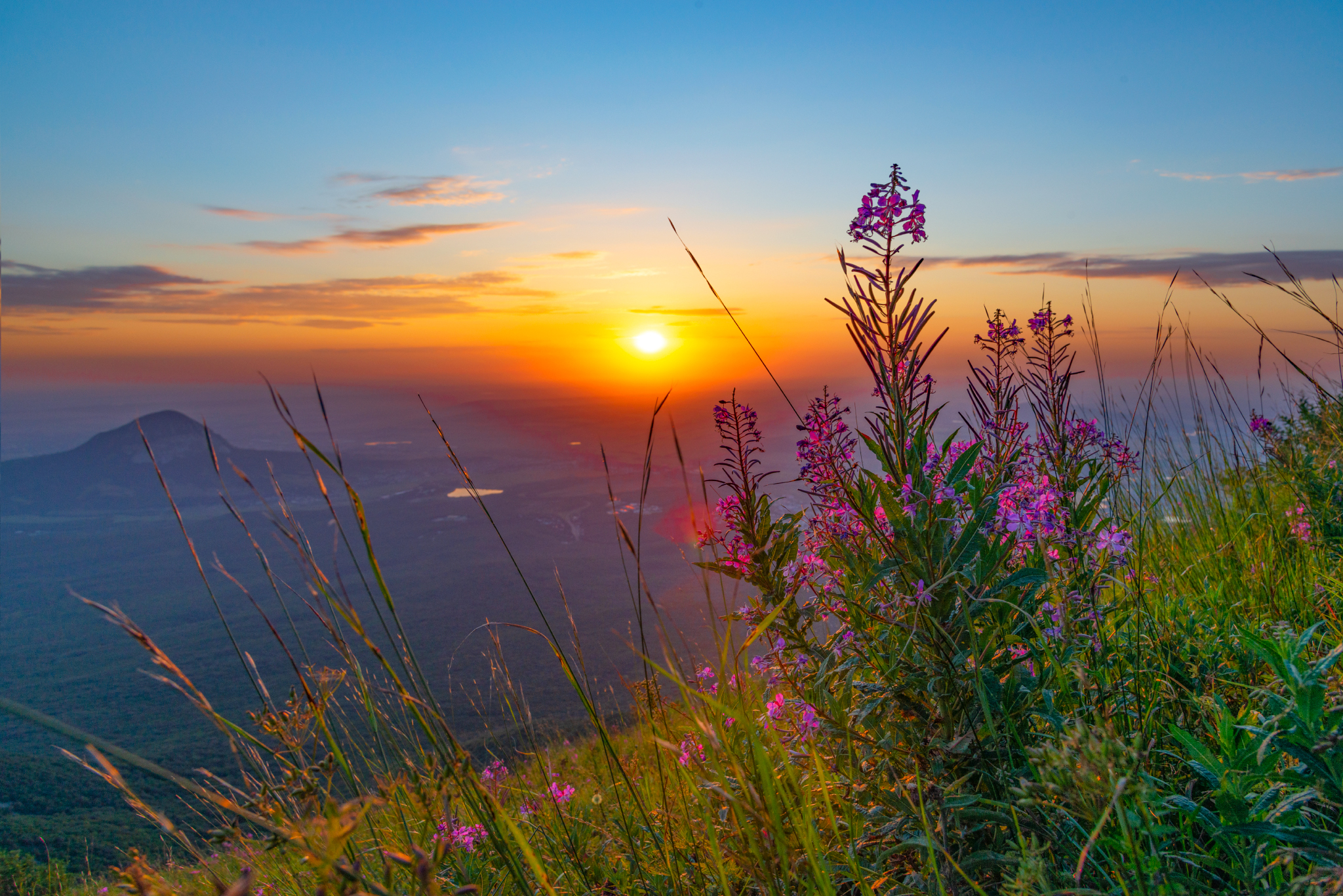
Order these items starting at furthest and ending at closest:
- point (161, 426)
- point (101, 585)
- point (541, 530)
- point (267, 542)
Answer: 1. point (161, 426)
2. point (267, 542)
3. point (541, 530)
4. point (101, 585)

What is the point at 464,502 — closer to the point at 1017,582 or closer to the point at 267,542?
the point at 267,542

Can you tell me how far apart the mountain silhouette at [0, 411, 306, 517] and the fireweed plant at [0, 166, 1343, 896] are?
117 meters

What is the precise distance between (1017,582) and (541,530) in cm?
7746

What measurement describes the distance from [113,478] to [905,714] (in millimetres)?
147095

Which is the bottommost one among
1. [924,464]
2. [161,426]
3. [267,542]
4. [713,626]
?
[267,542]

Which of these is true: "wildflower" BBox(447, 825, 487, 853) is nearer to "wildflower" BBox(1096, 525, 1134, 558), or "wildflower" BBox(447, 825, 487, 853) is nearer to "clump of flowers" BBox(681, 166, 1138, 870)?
"clump of flowers" BBox(681, 166, 1138, 870)

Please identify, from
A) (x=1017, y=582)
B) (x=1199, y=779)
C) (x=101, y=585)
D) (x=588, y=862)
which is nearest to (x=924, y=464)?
(x=1017, y=582)

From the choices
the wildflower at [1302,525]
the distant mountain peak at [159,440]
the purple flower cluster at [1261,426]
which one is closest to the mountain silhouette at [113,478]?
the distant mountain peak at [159,440]

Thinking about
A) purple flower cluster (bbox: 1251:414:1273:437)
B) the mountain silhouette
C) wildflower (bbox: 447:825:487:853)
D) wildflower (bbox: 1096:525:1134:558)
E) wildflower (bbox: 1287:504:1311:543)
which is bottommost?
the mountain silhouette

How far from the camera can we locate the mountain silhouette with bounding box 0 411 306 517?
105m

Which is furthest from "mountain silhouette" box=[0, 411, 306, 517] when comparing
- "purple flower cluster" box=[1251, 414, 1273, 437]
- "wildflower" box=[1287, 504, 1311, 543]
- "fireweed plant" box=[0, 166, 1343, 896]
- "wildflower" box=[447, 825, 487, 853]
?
"wildflower" box=[1287, 504, 1311, 543]

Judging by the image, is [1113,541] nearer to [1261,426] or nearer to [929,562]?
[929,562]

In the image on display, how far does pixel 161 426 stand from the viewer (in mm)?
121062

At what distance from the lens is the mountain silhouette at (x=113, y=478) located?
10456cm
